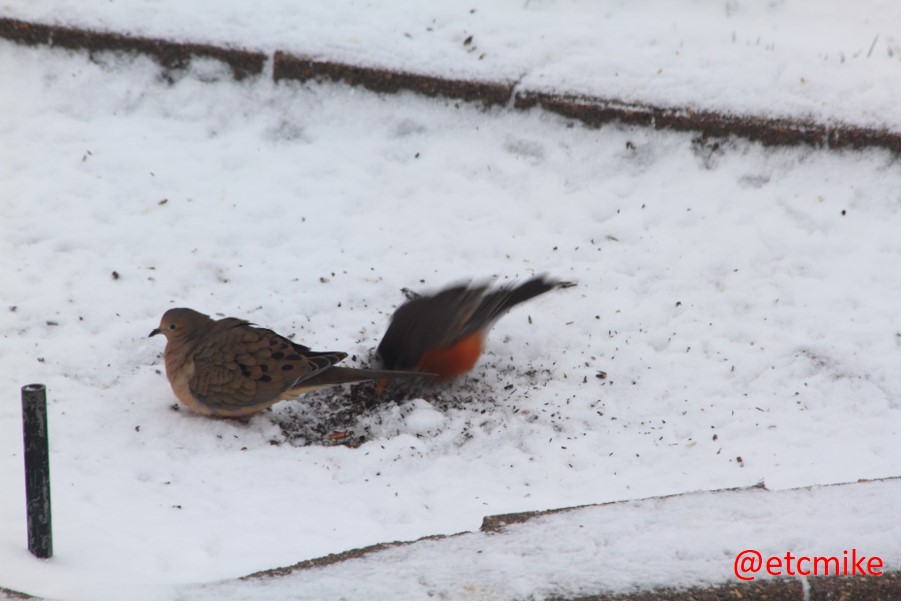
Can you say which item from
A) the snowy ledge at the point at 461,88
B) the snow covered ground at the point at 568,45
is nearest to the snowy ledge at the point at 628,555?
the snowy ledge at the point at 461,88

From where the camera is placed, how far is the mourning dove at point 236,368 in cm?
412

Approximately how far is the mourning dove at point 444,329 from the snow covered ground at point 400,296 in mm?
183

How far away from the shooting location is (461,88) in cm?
621

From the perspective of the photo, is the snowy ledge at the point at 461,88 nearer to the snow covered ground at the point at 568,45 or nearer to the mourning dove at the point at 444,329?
the snow covered ground at the point at 568,45

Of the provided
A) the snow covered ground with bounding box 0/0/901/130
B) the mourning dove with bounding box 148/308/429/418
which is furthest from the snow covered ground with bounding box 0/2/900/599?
the mourning dove with bounding box 148/308/429/418

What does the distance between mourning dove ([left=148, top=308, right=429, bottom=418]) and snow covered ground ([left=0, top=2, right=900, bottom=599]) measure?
0.56 ft

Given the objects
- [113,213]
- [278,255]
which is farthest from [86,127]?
[278,255]

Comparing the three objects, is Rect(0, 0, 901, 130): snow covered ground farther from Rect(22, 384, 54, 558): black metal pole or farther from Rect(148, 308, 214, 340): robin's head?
Rect(22, 384, 54, 558): black metal pole

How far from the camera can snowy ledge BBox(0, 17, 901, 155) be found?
609 cm

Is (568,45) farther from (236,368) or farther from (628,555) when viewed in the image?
(628,555)

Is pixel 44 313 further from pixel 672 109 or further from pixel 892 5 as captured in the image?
pixel 892 5

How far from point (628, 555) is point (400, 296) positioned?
250cm

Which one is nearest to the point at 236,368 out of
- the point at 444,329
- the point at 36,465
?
the point at 444,329

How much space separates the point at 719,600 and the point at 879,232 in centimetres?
373
